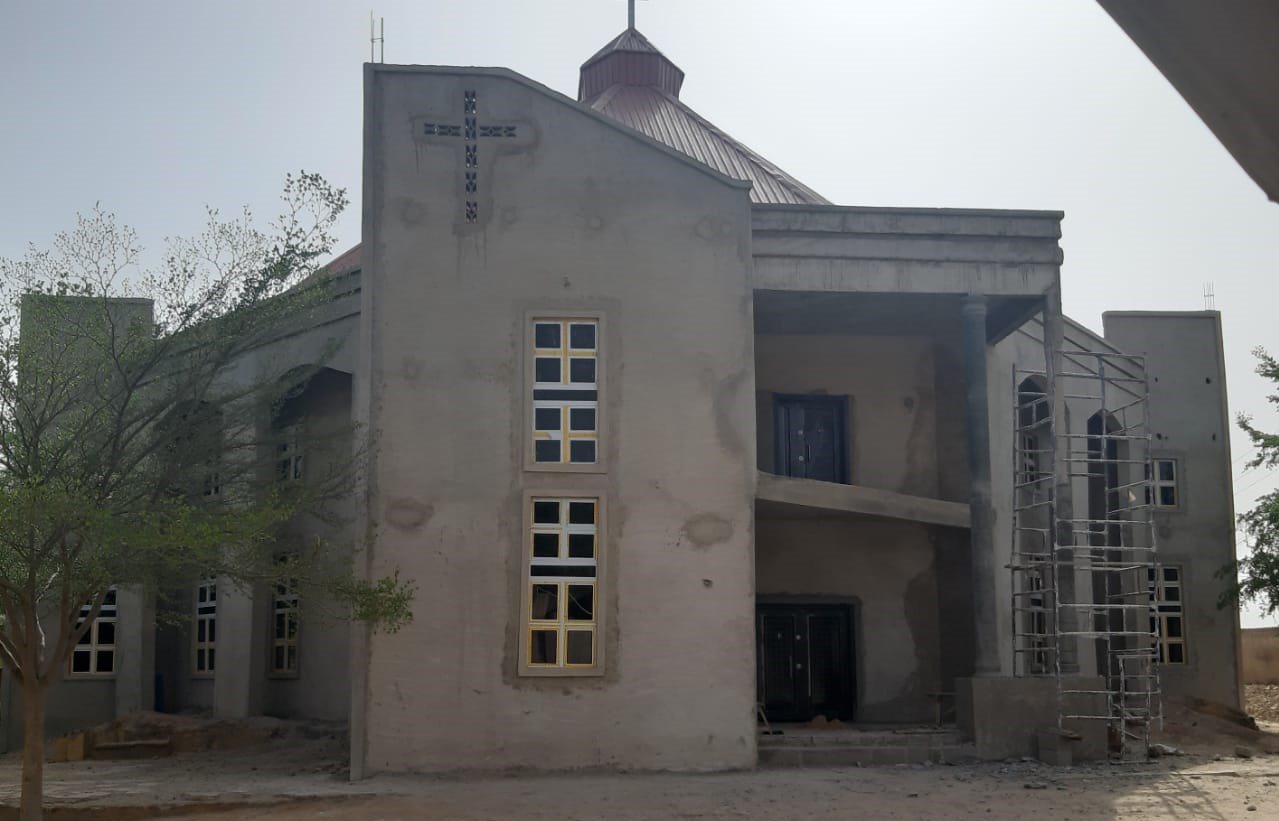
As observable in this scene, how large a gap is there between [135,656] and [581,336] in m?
12.0

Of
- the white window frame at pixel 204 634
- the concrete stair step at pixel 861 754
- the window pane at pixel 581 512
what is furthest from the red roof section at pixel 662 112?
the white window frame at pixel 204 634

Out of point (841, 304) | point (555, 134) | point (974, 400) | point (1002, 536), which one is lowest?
point (1002, 536)

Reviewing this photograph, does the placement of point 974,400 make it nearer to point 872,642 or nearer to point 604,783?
point 872,642

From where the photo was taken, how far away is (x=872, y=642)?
21562 mm

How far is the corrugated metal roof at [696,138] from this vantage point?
23094mm

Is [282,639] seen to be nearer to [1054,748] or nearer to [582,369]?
[582,369]

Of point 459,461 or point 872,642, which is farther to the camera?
point 872,642

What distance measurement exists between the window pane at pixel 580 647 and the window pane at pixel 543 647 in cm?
16

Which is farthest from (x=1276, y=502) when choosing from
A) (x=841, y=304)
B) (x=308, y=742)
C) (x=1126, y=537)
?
(x=308, y=742)

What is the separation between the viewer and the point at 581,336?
59.7 feet

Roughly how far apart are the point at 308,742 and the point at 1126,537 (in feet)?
52.3

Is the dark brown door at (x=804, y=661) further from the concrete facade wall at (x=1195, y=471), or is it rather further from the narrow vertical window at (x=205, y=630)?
the narrow vertical window at (x=205, y=630)

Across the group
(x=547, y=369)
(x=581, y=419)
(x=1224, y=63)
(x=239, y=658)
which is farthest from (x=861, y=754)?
(x=1224, y=63)

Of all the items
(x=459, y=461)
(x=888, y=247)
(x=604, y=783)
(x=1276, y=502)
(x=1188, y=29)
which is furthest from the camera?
(x=1276, y=502)
